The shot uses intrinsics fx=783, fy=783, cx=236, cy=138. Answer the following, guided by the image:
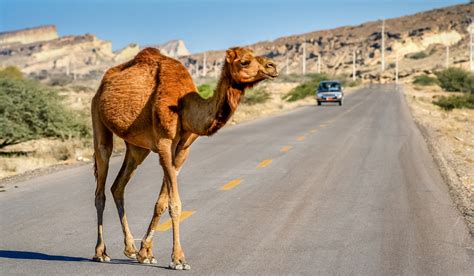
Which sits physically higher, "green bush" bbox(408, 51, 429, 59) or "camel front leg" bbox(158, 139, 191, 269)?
"camel front leg" bbox(158, 139, 191, 269)

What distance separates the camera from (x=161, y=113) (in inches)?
281

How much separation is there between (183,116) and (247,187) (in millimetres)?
6406

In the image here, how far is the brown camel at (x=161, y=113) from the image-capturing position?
676 centimetres

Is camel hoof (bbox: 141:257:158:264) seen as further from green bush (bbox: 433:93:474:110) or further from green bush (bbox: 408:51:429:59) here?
green bush (bbox: 408:51:429:59)

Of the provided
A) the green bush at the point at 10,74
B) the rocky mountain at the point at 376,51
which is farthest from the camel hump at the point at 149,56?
the rocky mountain at the point at 376,51

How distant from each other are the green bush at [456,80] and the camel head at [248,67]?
76871mm

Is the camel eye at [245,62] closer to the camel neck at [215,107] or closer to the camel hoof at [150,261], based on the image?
the camel neck at [215,107]

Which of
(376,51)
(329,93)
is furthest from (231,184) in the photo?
(376,51)

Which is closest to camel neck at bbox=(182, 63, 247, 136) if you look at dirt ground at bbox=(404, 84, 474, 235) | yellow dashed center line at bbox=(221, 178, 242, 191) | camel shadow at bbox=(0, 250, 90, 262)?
camel shadow at bbox=(0, 250, 90, 262)

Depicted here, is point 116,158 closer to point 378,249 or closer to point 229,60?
point 378,249

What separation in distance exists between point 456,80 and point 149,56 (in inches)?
3269

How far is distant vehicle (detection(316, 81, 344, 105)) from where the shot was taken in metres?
53.4

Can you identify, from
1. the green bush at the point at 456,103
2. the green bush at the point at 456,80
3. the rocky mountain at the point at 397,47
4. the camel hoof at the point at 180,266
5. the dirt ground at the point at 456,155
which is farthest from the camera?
the rocky mountain at the point at 397,47

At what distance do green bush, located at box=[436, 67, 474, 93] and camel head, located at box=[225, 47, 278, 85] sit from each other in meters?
76.9
